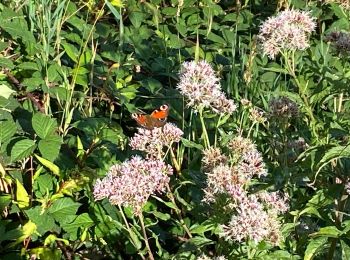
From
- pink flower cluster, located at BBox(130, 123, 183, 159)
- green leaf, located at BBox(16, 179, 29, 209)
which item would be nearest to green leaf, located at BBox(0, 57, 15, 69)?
green leaf, located at BBox(16, 179, 29, 209)

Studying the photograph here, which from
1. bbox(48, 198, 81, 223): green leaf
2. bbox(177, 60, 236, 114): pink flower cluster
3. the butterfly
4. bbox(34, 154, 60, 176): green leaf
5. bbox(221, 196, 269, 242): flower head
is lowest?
bbox(48, 198, 81, 223): green leaf

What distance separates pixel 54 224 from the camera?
2053 mm

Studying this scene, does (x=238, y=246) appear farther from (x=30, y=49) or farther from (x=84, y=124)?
(x=30, y=49)

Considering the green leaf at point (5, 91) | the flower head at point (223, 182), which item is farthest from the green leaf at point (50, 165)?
the flower head at point (223, 182)

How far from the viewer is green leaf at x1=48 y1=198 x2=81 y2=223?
81.4 inches

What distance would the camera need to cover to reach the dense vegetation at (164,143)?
5.47 feet

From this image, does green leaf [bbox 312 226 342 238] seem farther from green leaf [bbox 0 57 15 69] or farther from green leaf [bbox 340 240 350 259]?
green leaf [bbox 0 57 15 69]

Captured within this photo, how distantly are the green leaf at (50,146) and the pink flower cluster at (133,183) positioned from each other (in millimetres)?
455

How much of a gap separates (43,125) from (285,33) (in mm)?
782

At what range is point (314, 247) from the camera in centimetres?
164

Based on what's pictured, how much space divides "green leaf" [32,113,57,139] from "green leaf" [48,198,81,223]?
204 mm

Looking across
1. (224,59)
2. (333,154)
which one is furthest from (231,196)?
(224,59)

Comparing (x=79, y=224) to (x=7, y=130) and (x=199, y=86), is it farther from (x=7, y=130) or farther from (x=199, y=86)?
(x=199, y=86)

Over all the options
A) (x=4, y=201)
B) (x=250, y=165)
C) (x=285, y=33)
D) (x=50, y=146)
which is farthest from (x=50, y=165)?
Result: (x=285, y=33)
